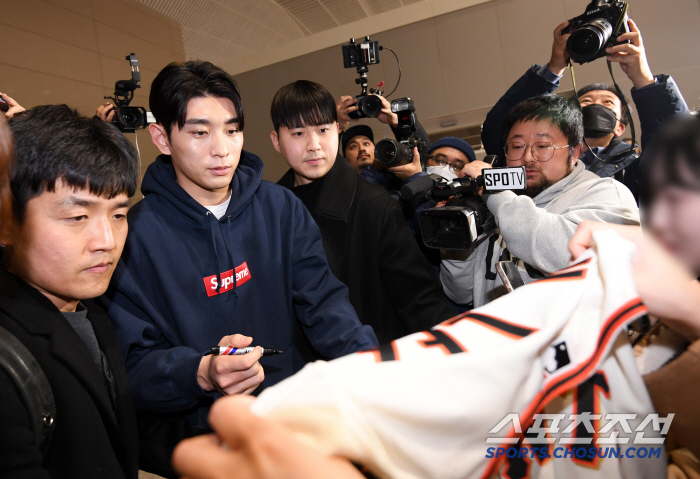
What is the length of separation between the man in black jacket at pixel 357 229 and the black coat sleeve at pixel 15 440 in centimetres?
93

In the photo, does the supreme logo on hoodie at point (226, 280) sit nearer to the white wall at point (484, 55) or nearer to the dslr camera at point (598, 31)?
the dslr camera at point (598, 31)

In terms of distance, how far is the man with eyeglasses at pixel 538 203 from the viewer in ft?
3.68

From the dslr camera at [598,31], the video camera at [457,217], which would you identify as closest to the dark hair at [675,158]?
the video camera at [457,217]

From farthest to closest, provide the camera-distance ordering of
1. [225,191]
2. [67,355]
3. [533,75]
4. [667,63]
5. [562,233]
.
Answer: [667,63] → [533,75] → [225,191] → [562,233] → [67,355]

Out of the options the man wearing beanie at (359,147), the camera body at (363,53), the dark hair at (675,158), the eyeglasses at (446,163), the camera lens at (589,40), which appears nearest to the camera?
the dark hair at (675,158)

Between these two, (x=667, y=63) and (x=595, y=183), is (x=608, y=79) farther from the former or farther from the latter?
(x=595, y=183)

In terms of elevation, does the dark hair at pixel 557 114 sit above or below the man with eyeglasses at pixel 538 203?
above

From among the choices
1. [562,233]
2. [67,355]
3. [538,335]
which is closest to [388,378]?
[538,335]

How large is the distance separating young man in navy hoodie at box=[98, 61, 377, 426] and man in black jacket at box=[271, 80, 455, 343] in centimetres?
25

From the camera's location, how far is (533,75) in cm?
173

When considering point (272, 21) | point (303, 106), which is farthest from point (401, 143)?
point (272, 21)

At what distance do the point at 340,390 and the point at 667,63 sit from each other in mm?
4954

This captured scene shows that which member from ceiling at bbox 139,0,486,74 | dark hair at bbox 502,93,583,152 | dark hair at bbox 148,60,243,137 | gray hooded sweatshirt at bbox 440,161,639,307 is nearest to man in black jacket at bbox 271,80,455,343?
gray hooded sweatshirt at bbox 440,161,639,307

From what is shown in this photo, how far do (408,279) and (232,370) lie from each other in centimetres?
76
